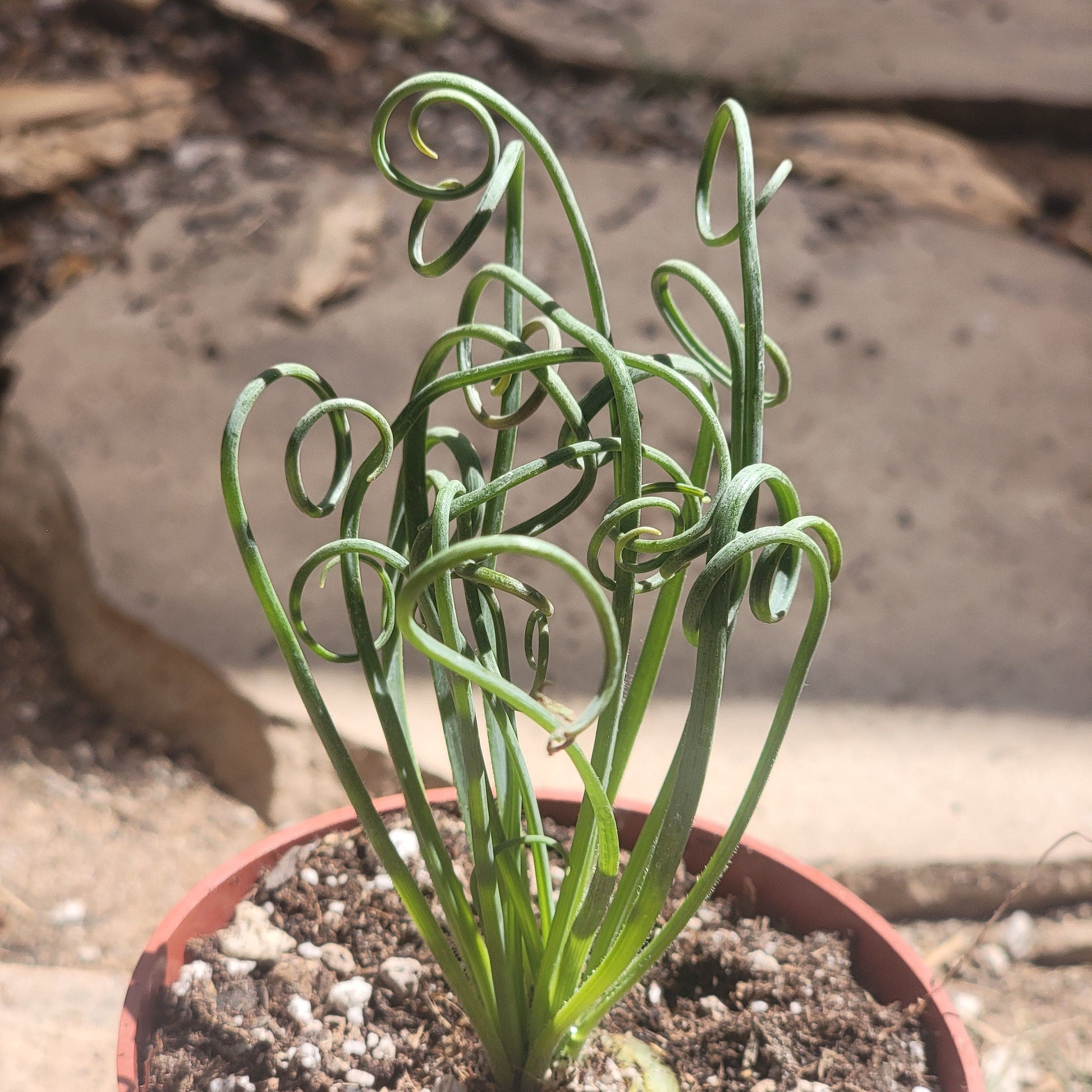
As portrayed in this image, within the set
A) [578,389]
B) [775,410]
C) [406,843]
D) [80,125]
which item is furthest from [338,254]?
[406,843]

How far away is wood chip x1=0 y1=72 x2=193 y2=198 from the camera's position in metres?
1.89

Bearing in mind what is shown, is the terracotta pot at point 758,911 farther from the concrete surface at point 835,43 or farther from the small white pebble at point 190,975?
the concrete surface at point 835,43

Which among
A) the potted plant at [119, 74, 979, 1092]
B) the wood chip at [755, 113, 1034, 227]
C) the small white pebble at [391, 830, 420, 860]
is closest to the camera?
the potted plant at [119, 74, 979, 1092]

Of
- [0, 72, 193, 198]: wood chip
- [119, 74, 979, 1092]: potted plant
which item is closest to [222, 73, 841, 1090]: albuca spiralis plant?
[119, 74, 979, 1092]: potted plant

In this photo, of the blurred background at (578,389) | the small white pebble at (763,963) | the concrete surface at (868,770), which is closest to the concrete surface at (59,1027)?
the blurred background at (578,389)

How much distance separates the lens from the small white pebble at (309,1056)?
610 mm

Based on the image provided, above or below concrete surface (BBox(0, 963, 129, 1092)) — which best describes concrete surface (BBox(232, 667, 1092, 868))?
above

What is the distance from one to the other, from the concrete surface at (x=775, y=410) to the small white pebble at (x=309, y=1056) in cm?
67

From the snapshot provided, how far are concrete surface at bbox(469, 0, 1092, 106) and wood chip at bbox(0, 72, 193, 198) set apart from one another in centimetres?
76

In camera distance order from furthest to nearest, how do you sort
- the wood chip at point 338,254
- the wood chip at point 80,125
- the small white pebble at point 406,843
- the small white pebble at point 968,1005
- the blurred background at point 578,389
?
the wood chip at point 80,125, the wood chip at point 338,254, the blurred background at point 578,389, the small white pebble at point 968,1005, the small white pebble at point 406,843

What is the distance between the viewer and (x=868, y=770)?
1.21 m

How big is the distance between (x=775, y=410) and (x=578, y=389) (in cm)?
31

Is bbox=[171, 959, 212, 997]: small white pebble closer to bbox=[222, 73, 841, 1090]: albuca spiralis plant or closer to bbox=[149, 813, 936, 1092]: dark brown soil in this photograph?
bbox=[149, 813, 936, 1092]: dark brown soil

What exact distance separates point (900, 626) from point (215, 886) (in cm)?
102
